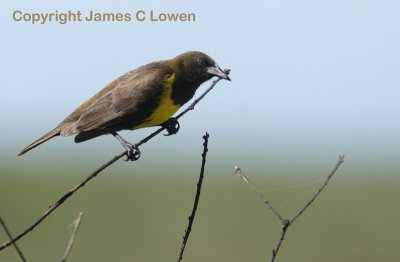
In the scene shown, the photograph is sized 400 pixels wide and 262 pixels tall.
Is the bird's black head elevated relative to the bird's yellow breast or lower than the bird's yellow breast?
elevated

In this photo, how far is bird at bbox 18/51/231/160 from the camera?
650cm

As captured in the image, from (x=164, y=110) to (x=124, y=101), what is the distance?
29 centimetres

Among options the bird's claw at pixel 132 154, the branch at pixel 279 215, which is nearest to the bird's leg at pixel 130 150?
the bird's claw at pixel 132 154

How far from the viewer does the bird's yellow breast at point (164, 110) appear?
6555mm

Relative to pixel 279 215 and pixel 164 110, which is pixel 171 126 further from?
pixel 279 215

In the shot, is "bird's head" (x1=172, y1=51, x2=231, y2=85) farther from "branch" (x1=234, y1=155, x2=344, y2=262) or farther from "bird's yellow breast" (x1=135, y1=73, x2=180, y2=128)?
"branch" (x1=234, y1=155, x2=344, y2=262)

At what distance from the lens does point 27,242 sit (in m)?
18.4

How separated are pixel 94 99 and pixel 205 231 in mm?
12152

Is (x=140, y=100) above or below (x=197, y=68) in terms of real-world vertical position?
below

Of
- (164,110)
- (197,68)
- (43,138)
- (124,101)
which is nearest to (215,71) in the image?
(197,68)

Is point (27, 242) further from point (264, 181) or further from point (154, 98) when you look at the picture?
point (154, 98)

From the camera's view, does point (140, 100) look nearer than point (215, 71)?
Yes

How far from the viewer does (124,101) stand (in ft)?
21.9

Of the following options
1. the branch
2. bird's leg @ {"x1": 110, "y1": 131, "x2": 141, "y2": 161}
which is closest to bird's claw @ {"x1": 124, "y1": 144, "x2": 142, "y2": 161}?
bird's leg @ {"x1": 110, "y1": 131, "x2": 141, "y2": 161}
